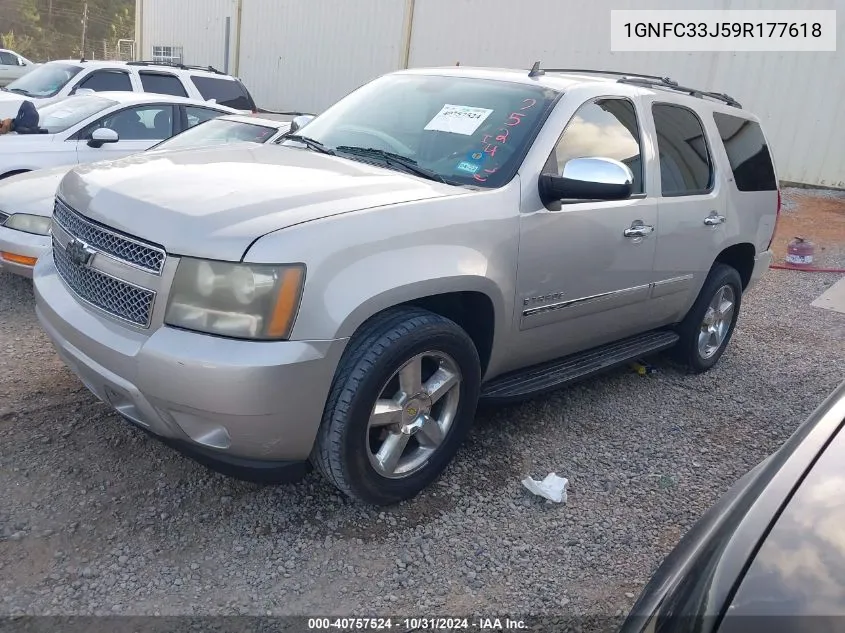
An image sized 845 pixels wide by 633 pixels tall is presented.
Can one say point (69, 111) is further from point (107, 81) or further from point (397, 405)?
point (397, 405)

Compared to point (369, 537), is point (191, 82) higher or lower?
higher

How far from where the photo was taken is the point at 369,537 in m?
2.91

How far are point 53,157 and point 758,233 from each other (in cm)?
579

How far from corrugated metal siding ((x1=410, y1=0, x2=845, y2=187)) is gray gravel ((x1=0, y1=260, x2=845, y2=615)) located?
9.96 meters

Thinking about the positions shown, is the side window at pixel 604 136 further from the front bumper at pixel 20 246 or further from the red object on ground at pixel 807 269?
the red object on ground at pixel 807 269

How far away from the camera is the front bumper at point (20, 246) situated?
4.73m

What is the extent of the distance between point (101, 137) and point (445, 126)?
430 centimetres

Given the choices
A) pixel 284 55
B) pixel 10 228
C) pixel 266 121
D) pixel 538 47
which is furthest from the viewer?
pixel 284 55

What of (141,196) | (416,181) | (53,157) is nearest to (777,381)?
(416,181)

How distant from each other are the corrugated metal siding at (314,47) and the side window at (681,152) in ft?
44.1

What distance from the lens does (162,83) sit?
10.4 m

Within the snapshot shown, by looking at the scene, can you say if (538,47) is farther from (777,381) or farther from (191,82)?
(777,381)

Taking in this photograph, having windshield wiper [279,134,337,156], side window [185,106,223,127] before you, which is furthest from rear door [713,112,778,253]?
side window [185,106,223,127]

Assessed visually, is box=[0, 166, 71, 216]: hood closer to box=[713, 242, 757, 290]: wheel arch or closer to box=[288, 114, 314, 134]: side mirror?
box=[288, 114, 314, 134]: side mirror
